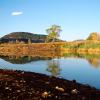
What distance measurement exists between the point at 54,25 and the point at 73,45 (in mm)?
28167

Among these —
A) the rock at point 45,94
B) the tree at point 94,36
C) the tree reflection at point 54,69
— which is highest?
the tree at point 94,36

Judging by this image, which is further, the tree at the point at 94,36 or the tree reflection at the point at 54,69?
the tree at the point at 94,36

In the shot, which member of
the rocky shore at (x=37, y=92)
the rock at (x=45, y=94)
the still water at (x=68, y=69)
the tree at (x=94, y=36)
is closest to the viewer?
the rocky shore at (x=37, y=92)

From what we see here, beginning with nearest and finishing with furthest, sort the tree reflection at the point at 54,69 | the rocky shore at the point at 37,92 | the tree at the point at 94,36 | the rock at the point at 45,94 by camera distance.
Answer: the rocky shore at the point at 37,92, the rock at the point at 45,94, the tree reflection at the point at 54,69, the tree at the point at 94,36

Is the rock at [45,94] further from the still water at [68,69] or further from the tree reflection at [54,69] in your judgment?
the tree reflection at [54,69]

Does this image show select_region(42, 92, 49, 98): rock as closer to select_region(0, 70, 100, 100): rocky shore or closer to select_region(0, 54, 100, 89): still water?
select_region(0, 70, 100, 100): rocky shore

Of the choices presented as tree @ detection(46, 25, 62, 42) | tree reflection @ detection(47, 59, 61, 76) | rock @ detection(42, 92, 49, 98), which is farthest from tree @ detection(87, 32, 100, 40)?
rock @ detection(42, 92, 49, 98)

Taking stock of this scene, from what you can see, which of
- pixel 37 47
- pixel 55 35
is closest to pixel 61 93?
pixel 37 47

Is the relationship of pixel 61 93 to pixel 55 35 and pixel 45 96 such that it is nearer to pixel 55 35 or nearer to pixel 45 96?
pixel 45 96

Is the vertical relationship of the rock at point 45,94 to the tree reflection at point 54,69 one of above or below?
above

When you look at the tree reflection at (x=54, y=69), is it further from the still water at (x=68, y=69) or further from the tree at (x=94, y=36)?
the tree at (x=94, y=36)

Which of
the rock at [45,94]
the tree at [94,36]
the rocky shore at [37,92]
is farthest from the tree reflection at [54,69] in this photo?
the tree at [94,36]

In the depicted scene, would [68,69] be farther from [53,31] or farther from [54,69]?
A: [53,31]

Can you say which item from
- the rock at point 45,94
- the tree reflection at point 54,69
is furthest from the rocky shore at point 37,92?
the tree reflection at point 54,69
